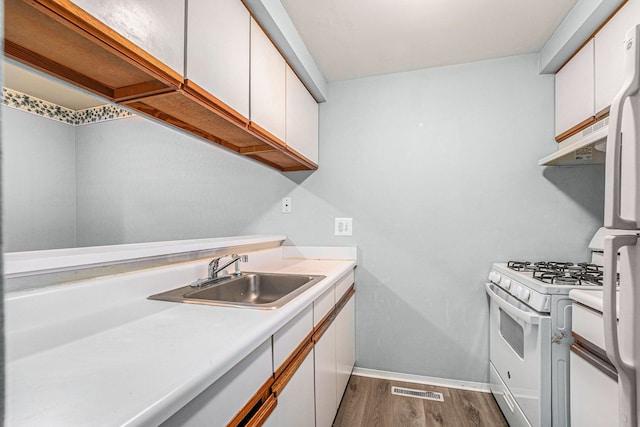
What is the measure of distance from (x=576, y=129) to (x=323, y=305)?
5.60 feet

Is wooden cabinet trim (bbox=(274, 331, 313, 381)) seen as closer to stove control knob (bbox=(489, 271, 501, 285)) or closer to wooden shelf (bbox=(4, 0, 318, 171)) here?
wooden shelf (bbox=(4, 0, 318, 171))

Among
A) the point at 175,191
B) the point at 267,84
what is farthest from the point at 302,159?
the point at 175,191

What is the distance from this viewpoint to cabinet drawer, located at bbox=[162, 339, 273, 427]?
1.91 feet

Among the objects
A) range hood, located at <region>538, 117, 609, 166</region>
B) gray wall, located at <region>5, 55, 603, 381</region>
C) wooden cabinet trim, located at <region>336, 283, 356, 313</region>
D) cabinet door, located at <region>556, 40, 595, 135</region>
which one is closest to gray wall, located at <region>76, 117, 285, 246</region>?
gray wall, located at <region>5, 55, 603, 381</region>

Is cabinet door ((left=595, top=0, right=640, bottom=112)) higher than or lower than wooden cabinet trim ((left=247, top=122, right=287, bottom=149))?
higher

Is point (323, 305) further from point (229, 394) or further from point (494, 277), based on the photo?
point (494, 277)

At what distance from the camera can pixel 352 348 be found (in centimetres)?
210

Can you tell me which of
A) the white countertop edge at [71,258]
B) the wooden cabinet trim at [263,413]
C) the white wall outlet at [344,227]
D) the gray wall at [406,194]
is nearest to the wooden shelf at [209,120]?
the gray wall at [406,194]

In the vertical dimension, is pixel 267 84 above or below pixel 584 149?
above

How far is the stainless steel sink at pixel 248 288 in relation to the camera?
47.1 inches

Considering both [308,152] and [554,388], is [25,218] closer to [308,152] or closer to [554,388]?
[308,152]

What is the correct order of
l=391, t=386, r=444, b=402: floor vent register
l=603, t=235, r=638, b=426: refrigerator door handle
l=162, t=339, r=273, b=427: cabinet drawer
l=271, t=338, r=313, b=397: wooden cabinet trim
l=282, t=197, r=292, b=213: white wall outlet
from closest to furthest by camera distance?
1. l=162, t=339, r=273, b=427: cabinet drawer
2. l=603, t=235, r=638, b=426: refrigerator door handle
3. l=271, t=338, r=313, b=397: wooden cabinet trim
4. l=391, t=386, r=444, b=402: floor vent register
5. l=282, t=197, r=292, b=213: white wall outlet

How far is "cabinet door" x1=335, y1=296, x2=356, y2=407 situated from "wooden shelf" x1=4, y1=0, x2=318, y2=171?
1206 mm

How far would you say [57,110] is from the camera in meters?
1.65
